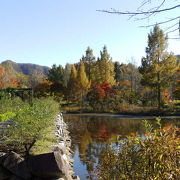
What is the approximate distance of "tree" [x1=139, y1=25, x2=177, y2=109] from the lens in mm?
23292

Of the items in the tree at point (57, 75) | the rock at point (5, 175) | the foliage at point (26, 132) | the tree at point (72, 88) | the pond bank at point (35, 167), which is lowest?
the rock at point (5, 175)

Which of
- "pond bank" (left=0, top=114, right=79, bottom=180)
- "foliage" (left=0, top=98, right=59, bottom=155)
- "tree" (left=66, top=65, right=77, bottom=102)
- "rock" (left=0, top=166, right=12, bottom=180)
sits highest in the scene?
"tree" (left=66, top=65, right=77, bottom=102)

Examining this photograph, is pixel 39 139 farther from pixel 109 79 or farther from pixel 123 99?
pixel 109 79

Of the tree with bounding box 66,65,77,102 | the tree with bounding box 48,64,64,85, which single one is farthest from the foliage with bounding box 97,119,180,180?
the tree with bounding box 48,64,64,85

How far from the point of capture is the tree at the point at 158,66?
23292mm

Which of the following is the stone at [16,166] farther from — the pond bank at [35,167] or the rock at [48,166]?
the rock at [48,166]

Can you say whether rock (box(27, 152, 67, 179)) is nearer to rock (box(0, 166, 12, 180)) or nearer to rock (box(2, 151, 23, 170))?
rock (box(2, 151, 23, 170))

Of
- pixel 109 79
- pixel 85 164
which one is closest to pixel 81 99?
pixel 109 79

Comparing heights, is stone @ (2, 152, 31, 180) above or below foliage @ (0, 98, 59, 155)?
below

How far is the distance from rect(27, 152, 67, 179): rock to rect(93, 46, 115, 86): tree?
82.5ft

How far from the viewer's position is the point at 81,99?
2839cm

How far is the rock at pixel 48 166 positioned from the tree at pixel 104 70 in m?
25.1

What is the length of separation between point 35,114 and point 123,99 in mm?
20358

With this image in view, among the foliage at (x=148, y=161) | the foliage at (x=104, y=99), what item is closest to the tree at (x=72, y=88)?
the foliage at (x=104, y=99)
